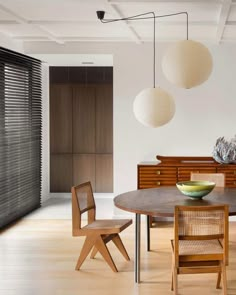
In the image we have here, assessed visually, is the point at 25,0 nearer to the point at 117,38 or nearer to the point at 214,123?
the point at 117,38

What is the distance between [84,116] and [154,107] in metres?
4.42

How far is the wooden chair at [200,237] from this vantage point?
3.39 meters

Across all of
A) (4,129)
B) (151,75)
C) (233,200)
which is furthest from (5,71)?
(233,200)

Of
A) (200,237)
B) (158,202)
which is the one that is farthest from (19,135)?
(200,237)

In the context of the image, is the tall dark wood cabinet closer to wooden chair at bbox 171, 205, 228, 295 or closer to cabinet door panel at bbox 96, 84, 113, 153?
cabinet door panel at bbox 96, 84, 113, 153

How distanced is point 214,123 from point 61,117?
113 inches

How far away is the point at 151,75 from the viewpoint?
21.4ft

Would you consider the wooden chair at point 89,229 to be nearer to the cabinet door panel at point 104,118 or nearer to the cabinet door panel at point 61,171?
the cabinet door panel at point 104,118

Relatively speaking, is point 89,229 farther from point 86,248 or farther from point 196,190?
point 196,190

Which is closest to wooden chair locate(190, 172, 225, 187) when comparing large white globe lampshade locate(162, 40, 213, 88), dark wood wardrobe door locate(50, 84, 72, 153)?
large white globe lampshade locate(162, 40, 213, 88)

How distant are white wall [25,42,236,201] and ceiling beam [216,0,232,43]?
2.40 ft

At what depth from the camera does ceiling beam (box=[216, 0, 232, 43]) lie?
423cm

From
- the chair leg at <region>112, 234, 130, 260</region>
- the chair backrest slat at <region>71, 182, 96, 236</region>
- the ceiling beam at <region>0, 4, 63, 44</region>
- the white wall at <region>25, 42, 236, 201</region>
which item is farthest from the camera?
the white wall at <region>25, 42, 236, 201</region>

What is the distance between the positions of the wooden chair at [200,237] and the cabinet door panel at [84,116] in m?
4.80
